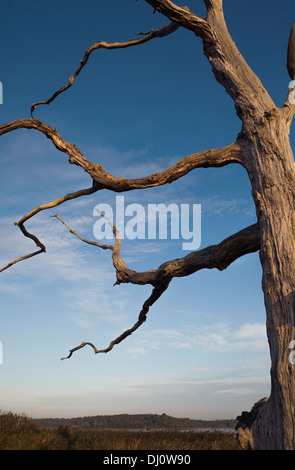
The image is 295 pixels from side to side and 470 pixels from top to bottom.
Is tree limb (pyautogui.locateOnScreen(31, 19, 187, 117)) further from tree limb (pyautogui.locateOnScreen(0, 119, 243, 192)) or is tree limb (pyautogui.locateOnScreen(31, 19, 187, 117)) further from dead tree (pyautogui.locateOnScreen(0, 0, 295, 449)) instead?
tree limb (pyautogui.locateOnScreen(0, 119, 243, 192))

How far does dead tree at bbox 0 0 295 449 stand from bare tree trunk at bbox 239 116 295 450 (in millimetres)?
12

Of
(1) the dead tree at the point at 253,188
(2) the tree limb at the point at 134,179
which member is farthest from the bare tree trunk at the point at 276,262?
(2) the tree limb at the point at 134,179

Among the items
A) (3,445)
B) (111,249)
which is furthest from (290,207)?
(3,445)

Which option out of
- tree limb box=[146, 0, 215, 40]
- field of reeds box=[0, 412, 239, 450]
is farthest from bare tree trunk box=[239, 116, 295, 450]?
field of reeds box=[0, 412, 239, 450]

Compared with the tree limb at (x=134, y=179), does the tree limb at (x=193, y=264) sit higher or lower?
lower

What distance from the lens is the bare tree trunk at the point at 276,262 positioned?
502 cm

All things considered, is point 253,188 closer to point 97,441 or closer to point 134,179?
point 134,179

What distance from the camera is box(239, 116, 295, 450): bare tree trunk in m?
5.02

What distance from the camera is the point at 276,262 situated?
569 cm

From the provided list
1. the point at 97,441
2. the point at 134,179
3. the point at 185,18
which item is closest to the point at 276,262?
the point at 134,179

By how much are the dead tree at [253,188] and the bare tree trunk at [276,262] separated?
0.01 meters

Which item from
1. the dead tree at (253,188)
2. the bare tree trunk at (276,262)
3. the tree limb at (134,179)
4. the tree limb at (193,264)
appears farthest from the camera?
the tree limb at (134,179)

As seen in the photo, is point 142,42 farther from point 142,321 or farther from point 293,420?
point 293,420

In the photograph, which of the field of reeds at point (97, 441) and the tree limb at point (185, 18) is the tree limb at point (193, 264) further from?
the tree limb at point (185, 18)
